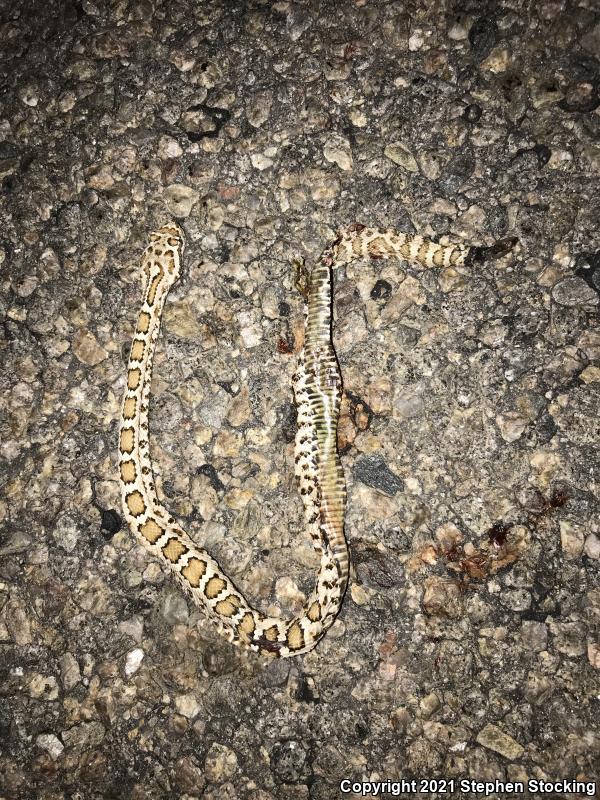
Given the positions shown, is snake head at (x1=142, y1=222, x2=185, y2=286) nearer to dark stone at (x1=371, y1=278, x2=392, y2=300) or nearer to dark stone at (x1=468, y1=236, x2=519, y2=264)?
dark stone at (x1=371, y1=278, x2=392, y2=300)

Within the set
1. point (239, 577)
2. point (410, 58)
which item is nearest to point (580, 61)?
point (410, 58)

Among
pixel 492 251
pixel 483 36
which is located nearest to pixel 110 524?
pixel 492 251

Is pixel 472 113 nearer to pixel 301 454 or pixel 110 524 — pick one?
pixel 301 454

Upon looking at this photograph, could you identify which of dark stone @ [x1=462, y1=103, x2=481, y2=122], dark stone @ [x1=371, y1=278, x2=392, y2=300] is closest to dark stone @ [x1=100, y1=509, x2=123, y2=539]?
dark stone @ [x1=371, y1=278, x2=392, y2=300]

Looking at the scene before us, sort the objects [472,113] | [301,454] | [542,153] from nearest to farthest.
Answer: [301,454] < [542,153] < [472,113]

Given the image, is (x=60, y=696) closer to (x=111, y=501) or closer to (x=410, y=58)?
(x=111, y=501)
